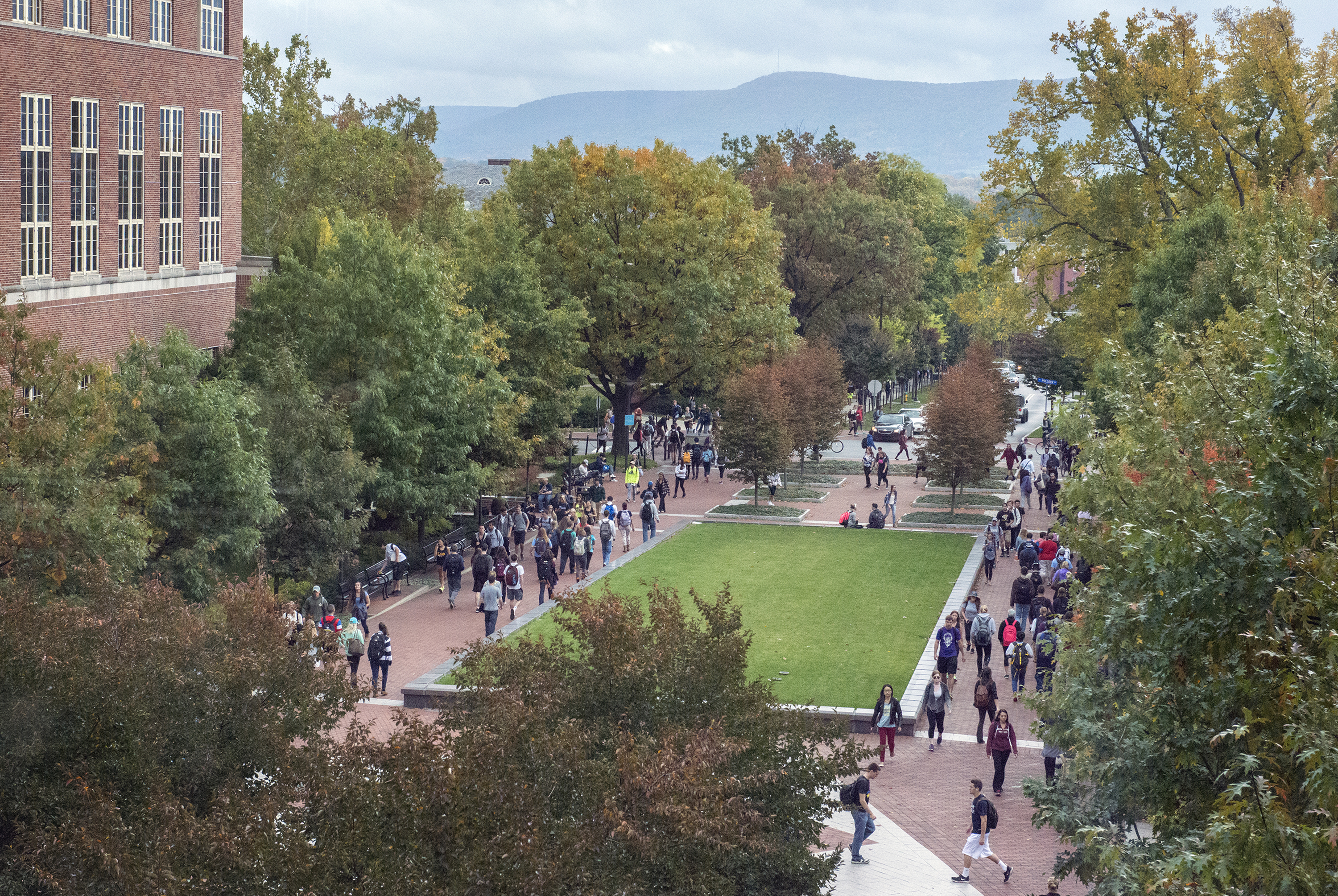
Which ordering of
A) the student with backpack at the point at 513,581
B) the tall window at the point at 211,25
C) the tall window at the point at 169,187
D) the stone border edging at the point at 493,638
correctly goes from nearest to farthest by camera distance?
the stone border edging at the point at 493,638
the student with backpack at the point at 513,581
the tall window at the point at 169,187
the tall window at the point at 211,25

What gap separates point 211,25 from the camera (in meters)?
37.7

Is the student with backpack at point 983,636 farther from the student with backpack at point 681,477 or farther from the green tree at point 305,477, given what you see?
the student with backpack at point 681,477

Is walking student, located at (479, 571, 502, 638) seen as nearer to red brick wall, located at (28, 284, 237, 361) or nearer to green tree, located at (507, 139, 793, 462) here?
red brick wall, located at (28, 284, 237, 361)

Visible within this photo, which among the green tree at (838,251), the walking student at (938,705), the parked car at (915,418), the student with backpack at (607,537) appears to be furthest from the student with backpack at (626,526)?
the green tree at (838,251)

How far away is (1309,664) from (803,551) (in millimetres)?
29171

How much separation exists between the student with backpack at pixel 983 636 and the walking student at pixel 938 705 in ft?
7.68

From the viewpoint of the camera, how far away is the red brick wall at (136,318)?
31.4 meters

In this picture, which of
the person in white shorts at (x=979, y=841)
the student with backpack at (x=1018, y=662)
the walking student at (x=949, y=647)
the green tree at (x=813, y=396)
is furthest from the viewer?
the green tree at (x=813, y=396)

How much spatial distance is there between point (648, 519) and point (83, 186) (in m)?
16.1

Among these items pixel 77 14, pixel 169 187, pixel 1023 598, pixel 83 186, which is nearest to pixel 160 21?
pixel 77 14

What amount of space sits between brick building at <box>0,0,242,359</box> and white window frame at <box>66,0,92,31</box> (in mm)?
33

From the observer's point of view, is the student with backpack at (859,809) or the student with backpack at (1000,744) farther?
the student with backpack at (1000,744)

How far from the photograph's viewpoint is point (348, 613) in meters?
29.9

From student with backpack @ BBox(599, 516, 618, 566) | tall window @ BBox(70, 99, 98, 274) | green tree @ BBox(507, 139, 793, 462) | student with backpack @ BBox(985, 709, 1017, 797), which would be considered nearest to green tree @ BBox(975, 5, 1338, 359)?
green tree @ BBox(507, 139, 793, 462)
